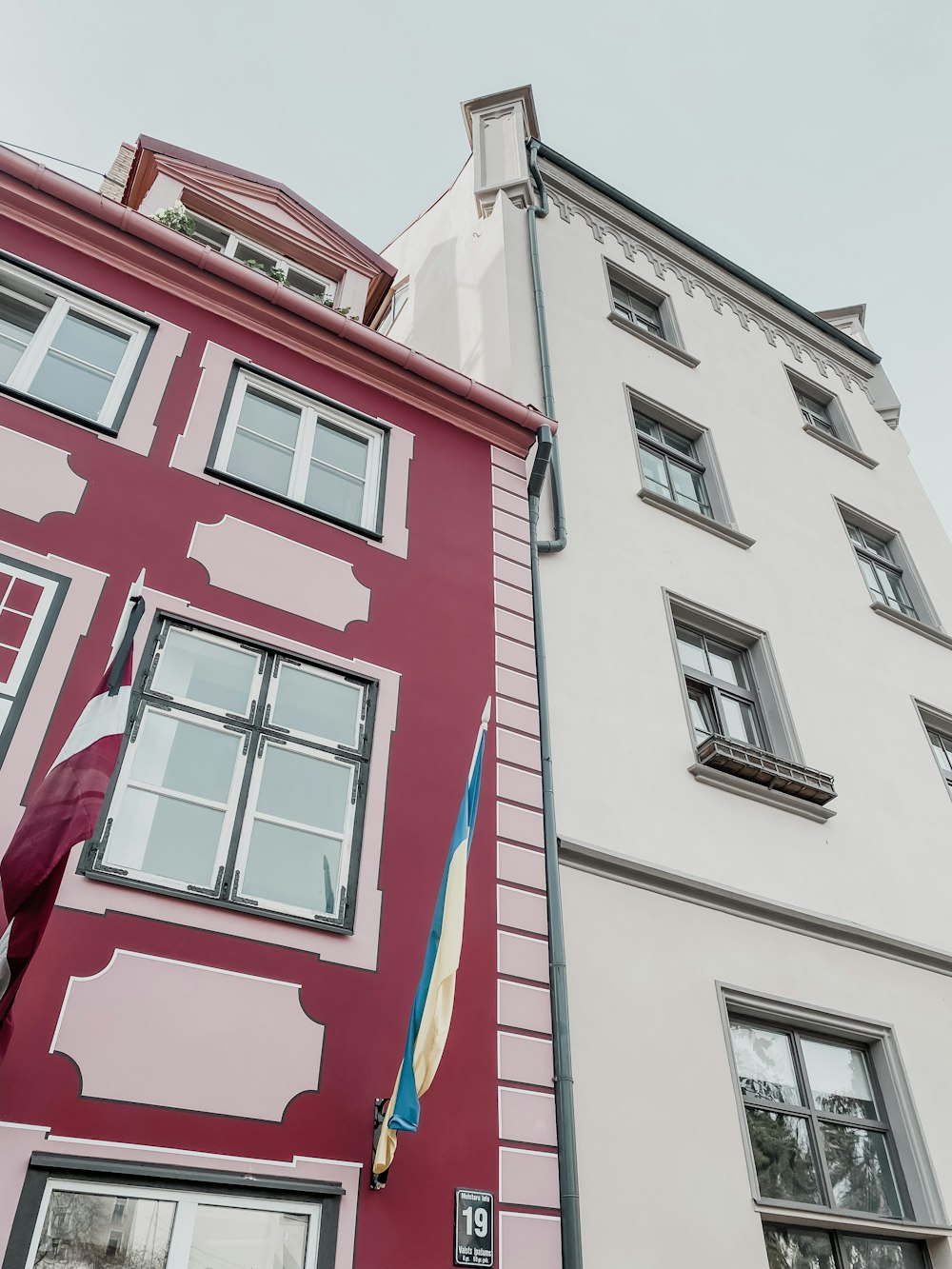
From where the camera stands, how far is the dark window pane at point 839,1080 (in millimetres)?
7320

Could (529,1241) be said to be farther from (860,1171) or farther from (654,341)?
(654,341)

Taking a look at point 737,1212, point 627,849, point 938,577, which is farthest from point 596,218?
point 737,1212

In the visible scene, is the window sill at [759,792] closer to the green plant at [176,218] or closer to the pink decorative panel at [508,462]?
the pink decorative panel at [508,462]

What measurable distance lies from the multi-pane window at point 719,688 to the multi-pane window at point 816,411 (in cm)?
649

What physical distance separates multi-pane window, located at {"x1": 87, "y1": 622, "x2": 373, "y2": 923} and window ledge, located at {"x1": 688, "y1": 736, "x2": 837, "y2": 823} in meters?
3.21

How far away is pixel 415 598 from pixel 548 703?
1.38m

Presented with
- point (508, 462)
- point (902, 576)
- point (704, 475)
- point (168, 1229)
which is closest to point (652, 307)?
point (704, 475)

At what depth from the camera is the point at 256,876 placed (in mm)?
5699

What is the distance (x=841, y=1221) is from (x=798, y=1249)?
0.35 meters

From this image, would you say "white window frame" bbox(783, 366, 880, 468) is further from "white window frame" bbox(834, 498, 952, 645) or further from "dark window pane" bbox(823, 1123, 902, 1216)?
"dark window pane" bbox(823, 1123, 902, 1216)

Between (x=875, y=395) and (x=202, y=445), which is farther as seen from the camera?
(x=875, y=395)

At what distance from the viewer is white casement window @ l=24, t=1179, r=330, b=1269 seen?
4.26 meters

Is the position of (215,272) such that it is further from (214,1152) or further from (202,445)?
(214,1152)

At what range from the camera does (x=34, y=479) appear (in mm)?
6602
